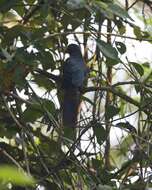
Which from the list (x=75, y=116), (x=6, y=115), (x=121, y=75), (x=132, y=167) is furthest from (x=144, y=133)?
(x=121, y=75)

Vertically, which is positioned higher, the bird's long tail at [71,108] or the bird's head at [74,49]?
the bird's head at [74,49]

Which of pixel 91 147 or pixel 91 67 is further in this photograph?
pixel 91 67

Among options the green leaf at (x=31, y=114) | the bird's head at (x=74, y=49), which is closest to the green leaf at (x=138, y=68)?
the green leaf at (x=31, y=114)

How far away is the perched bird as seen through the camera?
1.75 metres

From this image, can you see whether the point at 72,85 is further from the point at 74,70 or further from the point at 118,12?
the point at 118,12

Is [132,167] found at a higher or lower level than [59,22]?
lower

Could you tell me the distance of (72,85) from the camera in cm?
182

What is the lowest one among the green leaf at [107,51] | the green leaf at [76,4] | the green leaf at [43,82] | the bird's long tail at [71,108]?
the bird's long tail at [71,108]

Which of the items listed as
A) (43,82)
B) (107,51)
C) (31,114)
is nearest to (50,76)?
(43,82)

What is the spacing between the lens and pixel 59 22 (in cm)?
180

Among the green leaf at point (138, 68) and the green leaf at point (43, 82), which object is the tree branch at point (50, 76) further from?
the green leaf at point (138, 68)

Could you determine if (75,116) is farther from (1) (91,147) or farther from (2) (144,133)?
(2) (144,133)

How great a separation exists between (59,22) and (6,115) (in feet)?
1.55

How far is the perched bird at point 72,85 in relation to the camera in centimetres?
175
